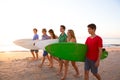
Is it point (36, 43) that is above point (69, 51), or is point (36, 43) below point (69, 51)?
below

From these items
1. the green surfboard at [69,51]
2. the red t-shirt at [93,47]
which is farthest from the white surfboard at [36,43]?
the red t-shirt at [93,47]

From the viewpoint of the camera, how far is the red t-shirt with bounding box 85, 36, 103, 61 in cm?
570

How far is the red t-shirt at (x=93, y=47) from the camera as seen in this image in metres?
5.70

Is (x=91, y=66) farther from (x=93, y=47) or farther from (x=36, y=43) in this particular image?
(x=36, y=43)

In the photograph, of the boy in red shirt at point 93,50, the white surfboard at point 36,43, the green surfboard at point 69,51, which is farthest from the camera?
the white surfboard at point 36,43

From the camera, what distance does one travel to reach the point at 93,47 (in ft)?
19.1

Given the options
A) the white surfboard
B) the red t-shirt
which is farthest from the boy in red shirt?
the white surfboard

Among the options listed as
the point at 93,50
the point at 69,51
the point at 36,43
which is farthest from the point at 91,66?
the point at 36,43

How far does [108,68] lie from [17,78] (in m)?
3.58

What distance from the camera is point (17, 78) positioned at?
24.1ft

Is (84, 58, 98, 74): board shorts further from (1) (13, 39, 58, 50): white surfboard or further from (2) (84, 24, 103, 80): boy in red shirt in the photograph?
(1) (13, 39, 58, 50): white surfboard

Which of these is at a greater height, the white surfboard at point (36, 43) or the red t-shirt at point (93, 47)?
the red t-shirt at point (93, 47)

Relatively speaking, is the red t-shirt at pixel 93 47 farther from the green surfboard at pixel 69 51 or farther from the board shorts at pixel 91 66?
the green surfboard at pixel 69 51

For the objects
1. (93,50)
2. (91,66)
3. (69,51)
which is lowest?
(91,66)
